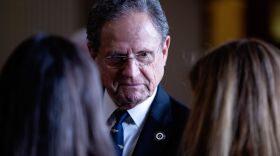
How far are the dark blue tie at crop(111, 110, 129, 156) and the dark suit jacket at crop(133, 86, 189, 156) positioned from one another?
4cm

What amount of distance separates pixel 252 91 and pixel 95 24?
22.7 inches

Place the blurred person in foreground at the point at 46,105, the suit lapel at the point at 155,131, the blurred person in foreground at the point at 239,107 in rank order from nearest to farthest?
the blurred person in foreground at the point at 46,105 < the blurred person in foreground at the point at 239,107 < the suit lapel at the point at 155,131

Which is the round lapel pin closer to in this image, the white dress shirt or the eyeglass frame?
the white dress shirt

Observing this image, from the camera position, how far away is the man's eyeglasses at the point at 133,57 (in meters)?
1.89

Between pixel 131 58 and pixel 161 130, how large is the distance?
0.22 m

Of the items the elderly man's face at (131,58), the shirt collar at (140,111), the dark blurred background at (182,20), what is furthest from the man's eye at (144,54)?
the dark blurred background at (182,20)

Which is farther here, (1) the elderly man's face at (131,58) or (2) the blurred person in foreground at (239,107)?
(1) the elderly man's face at (131,58)

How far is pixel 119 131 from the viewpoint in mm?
1881

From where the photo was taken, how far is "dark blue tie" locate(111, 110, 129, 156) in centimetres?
186

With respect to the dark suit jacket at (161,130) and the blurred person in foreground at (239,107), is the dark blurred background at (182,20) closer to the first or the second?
the dark suit jacket at (161,130)

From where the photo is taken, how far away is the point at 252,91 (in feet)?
5.21

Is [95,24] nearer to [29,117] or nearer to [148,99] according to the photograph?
[148,99]

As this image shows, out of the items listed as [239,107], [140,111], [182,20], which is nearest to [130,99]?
[140,111]

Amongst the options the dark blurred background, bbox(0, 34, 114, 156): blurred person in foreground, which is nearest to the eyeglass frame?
bbox(0, 34, 114, 156): blurred person in foreground
